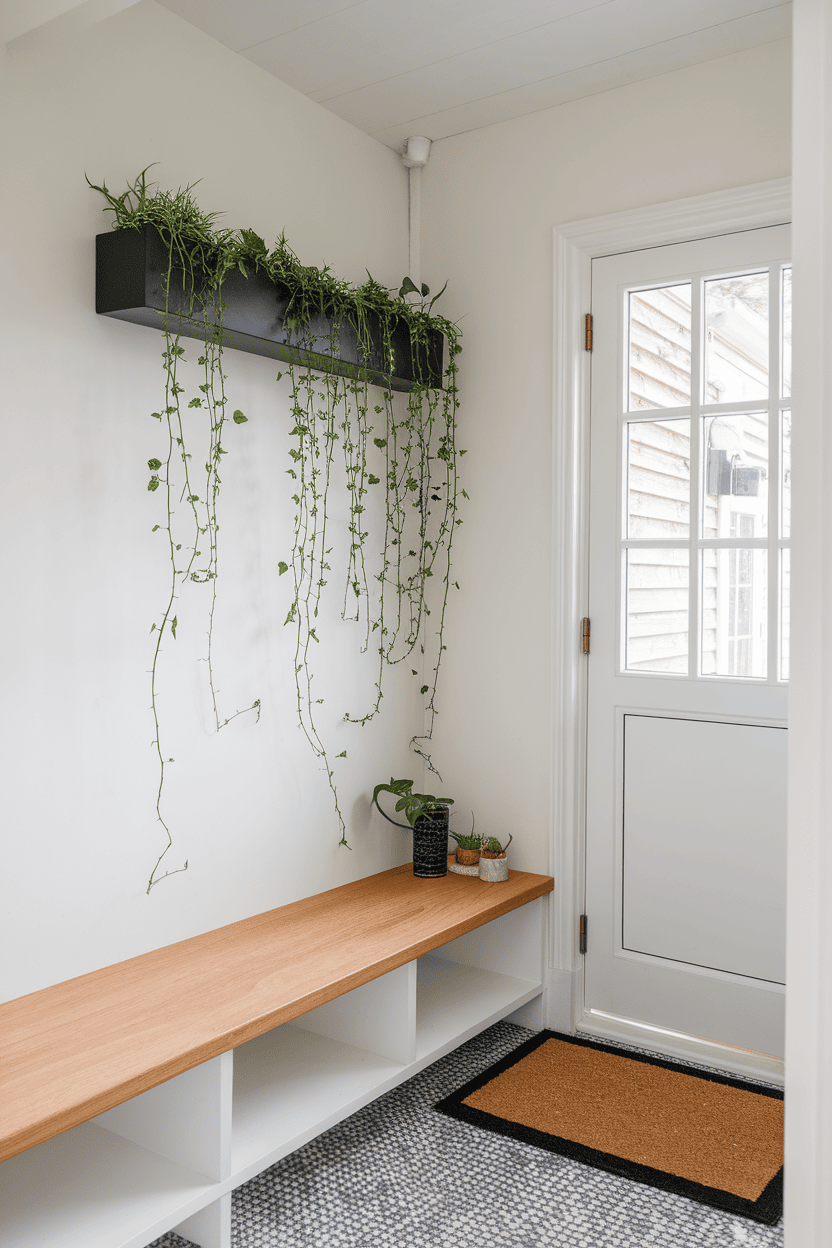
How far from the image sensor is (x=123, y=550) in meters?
2.10

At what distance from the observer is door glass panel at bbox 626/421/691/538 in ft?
8.50

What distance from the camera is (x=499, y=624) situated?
287 centimetres

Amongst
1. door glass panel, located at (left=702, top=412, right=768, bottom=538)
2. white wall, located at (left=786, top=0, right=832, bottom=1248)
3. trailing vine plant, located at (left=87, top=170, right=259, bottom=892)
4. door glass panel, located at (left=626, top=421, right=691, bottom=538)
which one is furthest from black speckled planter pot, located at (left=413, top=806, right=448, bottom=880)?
white wall, located at (left=786, top=0, right=832, bottom=1248)

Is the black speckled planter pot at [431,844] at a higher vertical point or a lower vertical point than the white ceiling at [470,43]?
lower

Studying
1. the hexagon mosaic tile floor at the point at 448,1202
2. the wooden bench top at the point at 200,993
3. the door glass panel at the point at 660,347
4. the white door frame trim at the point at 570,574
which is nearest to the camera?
the wooden bench top at the point at 200,993

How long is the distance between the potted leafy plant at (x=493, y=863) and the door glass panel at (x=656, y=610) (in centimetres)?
64

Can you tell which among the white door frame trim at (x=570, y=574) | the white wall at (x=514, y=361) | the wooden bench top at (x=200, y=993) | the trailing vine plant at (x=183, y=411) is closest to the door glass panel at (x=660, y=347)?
the white door frame trim at (x=570, y=574)

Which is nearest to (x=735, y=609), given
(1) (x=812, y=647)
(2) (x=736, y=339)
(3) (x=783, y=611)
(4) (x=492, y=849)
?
(3) (x=783, y=611)

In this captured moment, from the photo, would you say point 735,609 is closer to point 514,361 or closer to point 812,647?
point 514,361

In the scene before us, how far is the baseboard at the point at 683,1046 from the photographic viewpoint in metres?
2.47

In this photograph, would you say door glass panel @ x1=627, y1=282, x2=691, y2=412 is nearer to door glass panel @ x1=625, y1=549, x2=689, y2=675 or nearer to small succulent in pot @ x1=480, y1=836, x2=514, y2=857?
door glass panel @ x1=625, y1=549, x2=689, y2=675

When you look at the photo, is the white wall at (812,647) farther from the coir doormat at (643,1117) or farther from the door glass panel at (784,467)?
the door glass panel at (784,467)

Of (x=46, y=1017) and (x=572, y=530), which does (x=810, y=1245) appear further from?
(x=572, y=530)

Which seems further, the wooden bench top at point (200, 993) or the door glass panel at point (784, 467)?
the door glass panel at point (784, 467)
